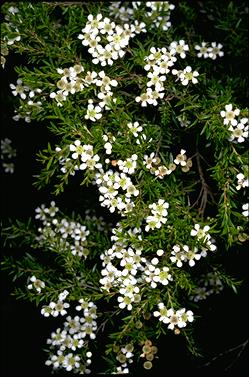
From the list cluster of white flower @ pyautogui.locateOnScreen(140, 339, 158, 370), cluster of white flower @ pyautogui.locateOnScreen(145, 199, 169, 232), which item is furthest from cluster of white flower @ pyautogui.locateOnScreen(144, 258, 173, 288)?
cluster of white flower @ pyautogui.locateOnScreen(140, 339, 158, 370)

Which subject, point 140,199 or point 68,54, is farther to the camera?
point 68,54

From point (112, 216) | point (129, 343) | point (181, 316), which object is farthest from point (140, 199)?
point (112, 216)

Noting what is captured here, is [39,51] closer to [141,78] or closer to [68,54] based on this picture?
[68,54]

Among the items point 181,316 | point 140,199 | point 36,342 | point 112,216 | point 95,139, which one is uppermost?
point 95,139

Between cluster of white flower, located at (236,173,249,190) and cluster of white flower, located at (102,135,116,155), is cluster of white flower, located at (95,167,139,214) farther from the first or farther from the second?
cluster of white flower, located at (236,173,249,190)

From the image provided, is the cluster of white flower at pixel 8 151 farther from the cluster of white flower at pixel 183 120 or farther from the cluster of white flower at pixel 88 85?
the cluster of white flower at pixel 183 120

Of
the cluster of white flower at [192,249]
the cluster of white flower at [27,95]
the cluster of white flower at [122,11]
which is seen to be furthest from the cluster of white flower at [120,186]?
the cluster of white flower at [122,11]
